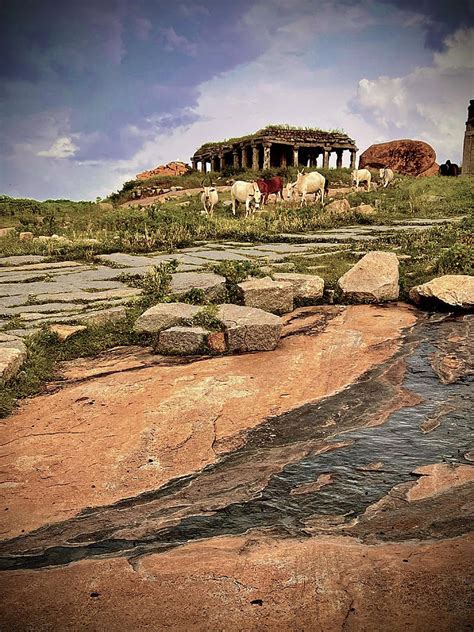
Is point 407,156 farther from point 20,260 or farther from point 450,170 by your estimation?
point 20,260

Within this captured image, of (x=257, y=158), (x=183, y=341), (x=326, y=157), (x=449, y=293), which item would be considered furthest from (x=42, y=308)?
(x=326, y=157)

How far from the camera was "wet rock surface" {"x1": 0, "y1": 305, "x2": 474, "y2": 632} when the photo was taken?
70.6 inches

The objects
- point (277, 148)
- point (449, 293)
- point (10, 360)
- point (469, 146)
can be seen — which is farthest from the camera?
point (277, 148)

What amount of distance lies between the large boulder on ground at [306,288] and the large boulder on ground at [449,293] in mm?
1051

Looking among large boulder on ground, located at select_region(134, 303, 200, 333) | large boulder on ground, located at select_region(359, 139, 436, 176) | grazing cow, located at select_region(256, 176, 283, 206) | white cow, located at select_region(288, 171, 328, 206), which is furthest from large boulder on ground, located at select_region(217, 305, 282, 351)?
large boulder on ground, located at select_region(359, 139, 436, 176)

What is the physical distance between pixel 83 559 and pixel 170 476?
30.3 inches

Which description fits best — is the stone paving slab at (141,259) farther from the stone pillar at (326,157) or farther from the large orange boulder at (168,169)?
the large orange boulder at (168,169)

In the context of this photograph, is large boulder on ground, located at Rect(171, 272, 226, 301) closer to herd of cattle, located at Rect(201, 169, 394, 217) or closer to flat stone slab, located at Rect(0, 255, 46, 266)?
flat stone slab, located at Rect(0, 255, 46, 266)

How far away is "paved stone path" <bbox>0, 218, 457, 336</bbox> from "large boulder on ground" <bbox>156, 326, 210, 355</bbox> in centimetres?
104

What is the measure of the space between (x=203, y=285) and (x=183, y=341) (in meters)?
1.38

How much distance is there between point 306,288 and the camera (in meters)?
6.16

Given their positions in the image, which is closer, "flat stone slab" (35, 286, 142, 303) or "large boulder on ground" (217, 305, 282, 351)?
"large boulder on ground" (217, 305, 282, 351)

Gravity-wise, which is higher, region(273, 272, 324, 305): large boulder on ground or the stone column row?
the stone column row

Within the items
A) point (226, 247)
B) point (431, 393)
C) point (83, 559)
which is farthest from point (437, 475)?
point (226, 247)
